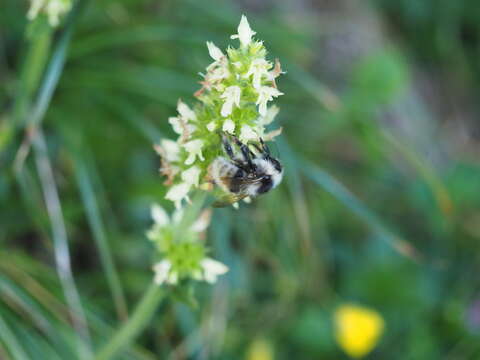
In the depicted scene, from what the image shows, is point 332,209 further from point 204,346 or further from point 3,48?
point 3,48

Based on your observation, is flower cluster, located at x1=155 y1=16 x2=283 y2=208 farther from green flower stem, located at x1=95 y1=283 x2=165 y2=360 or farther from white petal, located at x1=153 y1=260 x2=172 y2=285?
green flower stem, located at x1=95 y1=283 x2=165 y2=360

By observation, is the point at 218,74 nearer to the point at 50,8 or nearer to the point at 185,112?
the point at 185,112

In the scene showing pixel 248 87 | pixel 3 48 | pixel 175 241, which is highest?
pixel 3 48

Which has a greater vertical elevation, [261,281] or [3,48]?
[3,48]

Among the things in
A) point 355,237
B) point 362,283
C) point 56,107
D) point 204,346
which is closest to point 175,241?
point 204,346

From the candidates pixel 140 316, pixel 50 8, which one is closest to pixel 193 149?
pixel 140 316

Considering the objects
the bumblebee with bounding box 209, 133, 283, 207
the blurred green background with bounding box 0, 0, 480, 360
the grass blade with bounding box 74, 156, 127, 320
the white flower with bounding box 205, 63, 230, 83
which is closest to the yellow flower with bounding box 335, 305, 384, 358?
the blurred green background with bounding box 0, 0, 480, 360
